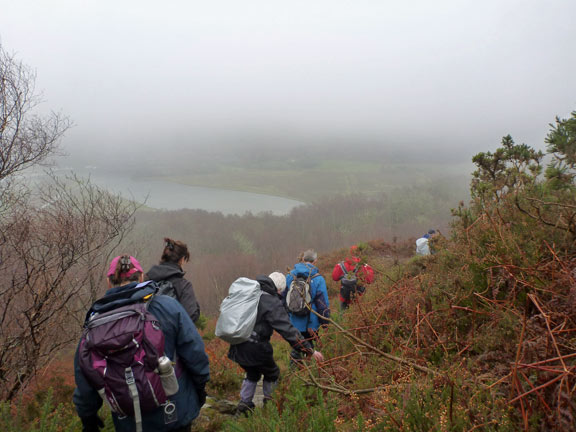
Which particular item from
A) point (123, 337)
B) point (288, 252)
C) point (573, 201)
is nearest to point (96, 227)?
point (123, 337)

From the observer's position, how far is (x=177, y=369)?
2199 mm

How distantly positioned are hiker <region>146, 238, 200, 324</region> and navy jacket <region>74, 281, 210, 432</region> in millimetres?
1037

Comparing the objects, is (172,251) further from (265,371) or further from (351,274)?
(351,274)

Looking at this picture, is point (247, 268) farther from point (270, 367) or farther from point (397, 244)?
point (270, 367)

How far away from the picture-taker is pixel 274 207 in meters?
133

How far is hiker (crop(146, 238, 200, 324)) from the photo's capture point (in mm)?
3256

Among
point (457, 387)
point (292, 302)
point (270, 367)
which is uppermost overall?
point (457, 387)

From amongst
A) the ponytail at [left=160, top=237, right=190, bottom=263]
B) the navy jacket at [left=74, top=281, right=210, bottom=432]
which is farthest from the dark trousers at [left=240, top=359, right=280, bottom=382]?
the ponytail at [left=160, top=237, right=190, bottom=263]

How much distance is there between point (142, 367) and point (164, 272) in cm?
145

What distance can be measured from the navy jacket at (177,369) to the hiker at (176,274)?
104 cm

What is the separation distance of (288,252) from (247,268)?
48.6 ft

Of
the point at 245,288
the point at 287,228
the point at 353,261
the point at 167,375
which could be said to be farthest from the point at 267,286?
the point at 287,228

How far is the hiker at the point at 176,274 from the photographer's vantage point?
326cm

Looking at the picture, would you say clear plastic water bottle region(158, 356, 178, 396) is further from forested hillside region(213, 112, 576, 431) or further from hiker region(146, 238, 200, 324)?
hiker region(146, 238, 200, 324)
